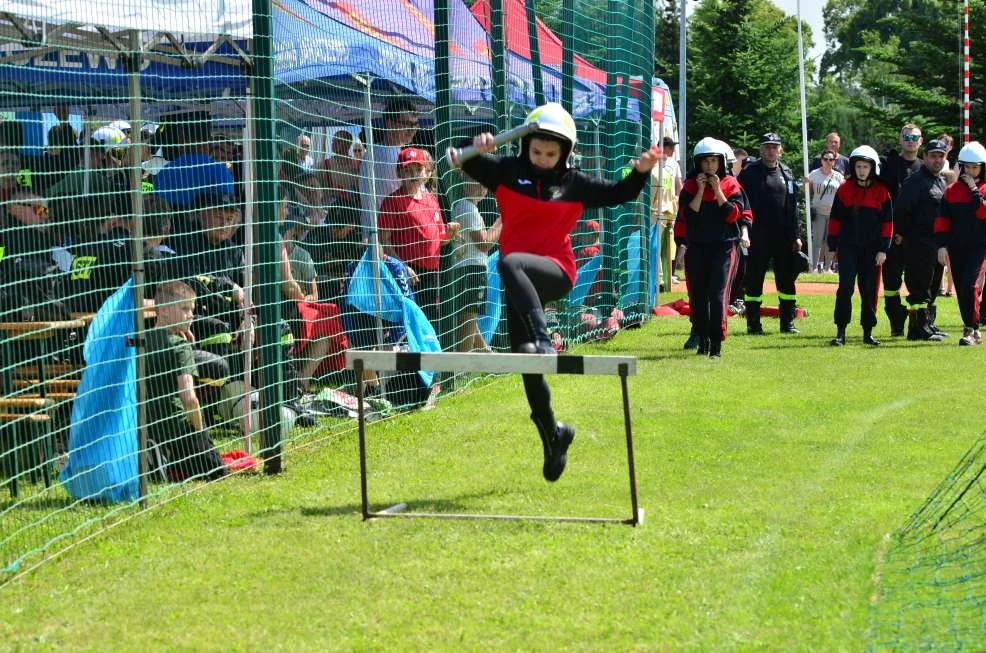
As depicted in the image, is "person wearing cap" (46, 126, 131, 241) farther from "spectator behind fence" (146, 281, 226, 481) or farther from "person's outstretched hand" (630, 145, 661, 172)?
"person's outstretched hand" (630, 145, 661, 172)

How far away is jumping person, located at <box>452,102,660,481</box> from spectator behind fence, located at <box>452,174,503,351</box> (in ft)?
12.4

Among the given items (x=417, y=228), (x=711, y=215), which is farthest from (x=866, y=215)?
(x=417, y=228)

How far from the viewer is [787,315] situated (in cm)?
1523

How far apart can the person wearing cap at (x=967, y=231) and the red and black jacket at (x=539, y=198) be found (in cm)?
814

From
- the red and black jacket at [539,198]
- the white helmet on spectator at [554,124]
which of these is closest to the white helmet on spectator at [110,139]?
the red and black jacket at [539,198]

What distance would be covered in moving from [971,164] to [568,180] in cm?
847

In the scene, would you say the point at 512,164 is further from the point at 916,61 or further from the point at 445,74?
the point at 916,61

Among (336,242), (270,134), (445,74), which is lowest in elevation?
(336,242)

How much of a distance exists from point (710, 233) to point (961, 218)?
3050mm

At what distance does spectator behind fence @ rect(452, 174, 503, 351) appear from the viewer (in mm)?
10898

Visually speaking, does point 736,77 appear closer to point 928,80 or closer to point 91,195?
point 928,80

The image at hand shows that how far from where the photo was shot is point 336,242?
9258 millimetres

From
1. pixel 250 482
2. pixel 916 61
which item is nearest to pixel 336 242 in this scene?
pixel 250 482

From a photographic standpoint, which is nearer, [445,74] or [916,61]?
[445,74]
